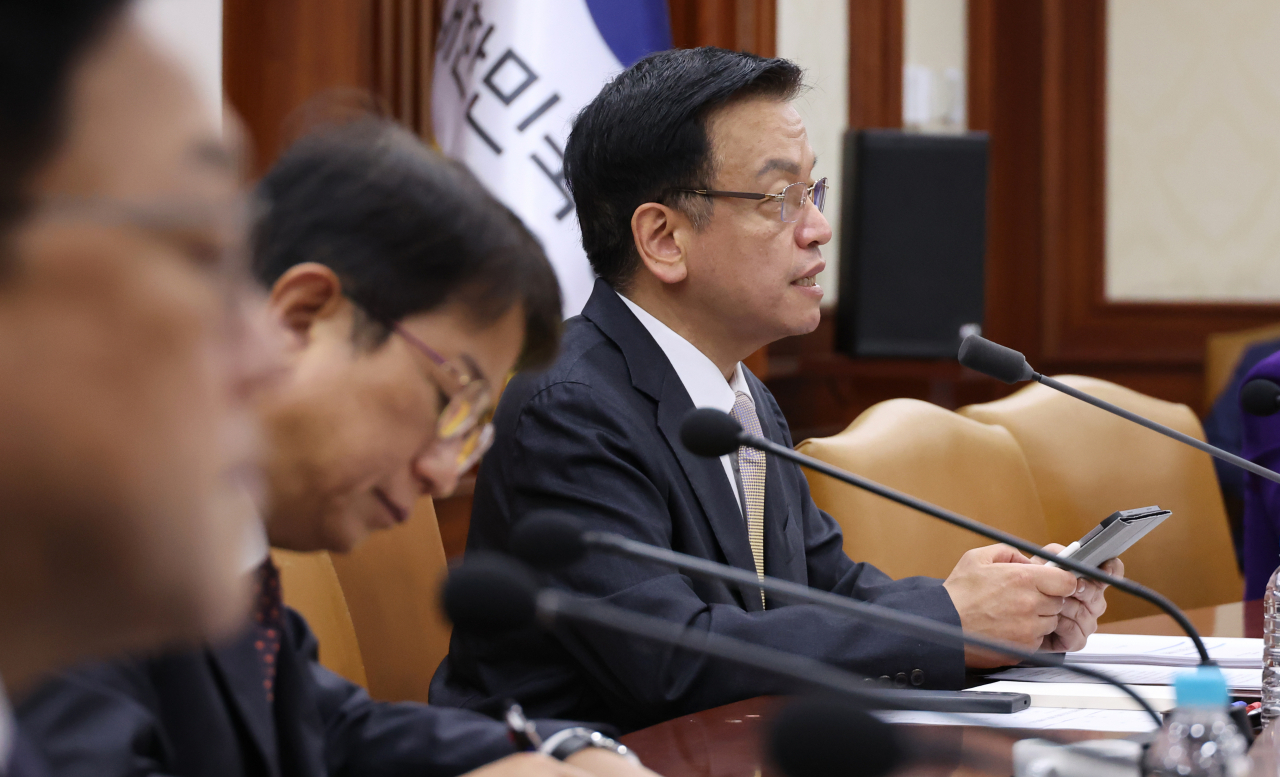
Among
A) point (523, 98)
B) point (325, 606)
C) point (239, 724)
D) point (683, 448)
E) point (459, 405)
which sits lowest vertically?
point (325, 606)

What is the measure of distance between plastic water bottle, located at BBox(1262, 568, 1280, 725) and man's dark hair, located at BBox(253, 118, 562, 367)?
88 cm

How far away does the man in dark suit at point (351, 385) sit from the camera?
3.10 ft

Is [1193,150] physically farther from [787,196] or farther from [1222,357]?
[787,196]

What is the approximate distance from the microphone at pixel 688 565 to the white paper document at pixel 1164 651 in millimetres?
621

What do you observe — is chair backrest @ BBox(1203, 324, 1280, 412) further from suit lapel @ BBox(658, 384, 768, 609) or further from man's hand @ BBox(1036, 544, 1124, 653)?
suit lapel @ BBox(658, 384, 768, 609)

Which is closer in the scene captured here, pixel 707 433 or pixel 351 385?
pixel 351 385

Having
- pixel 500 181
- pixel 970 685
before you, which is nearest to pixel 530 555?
pixel 970 685

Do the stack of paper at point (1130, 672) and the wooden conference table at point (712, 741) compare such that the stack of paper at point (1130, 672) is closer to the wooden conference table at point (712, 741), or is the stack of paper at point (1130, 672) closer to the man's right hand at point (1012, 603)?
the man's right hand at point (1012, 603)

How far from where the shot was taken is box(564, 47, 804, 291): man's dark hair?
1823 mm

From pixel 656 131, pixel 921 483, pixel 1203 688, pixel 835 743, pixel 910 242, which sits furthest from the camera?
pixel 910 242

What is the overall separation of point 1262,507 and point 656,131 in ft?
4.20

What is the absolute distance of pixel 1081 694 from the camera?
4.50 ft

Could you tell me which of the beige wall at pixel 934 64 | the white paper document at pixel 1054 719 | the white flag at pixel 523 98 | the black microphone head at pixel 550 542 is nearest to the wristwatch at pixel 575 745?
the black microphone head at pixel 550 542

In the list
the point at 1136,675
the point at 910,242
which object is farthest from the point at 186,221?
the point at 910,242
